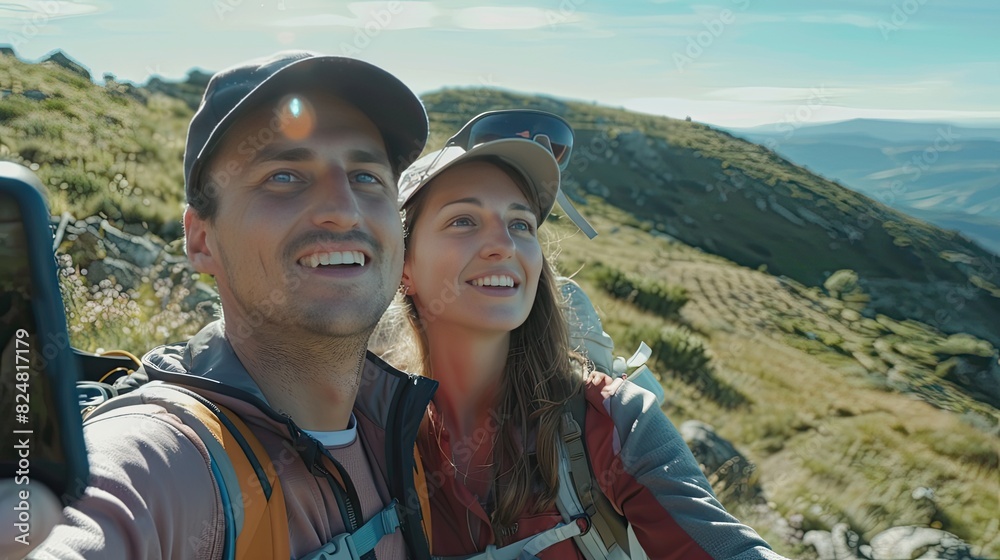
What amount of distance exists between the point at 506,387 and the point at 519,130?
132 cm

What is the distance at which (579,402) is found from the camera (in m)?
2.84

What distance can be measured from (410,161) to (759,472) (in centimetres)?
805

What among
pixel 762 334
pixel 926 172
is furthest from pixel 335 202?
pixel 926 172

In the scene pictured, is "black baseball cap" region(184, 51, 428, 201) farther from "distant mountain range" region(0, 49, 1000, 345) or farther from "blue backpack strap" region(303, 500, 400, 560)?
"distant mountain range" region(0, 49, 1000, 345)

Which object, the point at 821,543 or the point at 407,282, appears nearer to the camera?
the point at 407,282

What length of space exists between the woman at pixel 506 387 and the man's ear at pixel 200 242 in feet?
3.49

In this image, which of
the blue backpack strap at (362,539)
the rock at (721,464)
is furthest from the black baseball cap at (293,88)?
the rock at (721,464)

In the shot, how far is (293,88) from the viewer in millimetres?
2160

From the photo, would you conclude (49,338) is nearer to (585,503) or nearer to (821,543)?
(585,503)

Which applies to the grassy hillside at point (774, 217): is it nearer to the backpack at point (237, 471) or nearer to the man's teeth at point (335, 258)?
the man's teeth at point (335, 258)

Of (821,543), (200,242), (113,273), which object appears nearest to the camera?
(200,242)

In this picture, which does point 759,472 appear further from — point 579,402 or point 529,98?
point 529,98

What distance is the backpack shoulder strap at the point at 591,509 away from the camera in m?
2.54

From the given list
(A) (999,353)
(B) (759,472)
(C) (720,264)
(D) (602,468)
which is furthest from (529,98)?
(D) (602,468)
